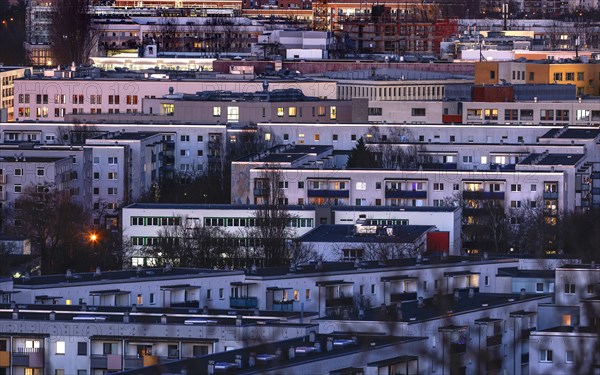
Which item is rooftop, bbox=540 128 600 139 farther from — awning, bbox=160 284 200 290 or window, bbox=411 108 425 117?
awning, bbox=160 284 200 290

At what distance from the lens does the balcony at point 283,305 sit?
1086 inches

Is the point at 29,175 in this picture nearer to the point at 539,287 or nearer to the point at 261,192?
the point at 261,192

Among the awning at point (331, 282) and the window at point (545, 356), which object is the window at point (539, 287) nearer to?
the awning at point (331, 282)

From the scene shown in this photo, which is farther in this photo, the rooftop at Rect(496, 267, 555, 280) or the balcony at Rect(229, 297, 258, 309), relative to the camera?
the rooftop at Rect(496, 267, 555, 280)

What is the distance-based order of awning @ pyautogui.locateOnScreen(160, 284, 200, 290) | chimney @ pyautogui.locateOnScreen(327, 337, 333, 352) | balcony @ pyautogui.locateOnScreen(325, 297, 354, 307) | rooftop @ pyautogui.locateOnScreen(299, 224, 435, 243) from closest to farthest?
chimney @ pyautogui.locateOnScreen(327, 337, 333, 352) < awning @ pyautogui.locateOnScreen(160, 284, 200, 290) < balcony @ pyautogui.locateOnScreen(325, 297, 354, 307) < rooftop @ pyautogui.locateOnScreen(299, 224, 435, 243)

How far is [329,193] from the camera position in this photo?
40656 millimetres

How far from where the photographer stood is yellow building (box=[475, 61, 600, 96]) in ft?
192

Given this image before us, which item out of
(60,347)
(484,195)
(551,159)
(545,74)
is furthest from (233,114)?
(60,347)

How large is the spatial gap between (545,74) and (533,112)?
22.0 ft

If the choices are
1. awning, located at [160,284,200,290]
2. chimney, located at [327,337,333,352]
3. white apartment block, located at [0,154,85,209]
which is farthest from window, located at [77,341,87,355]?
white apartment block, located at [0,154,85,209]

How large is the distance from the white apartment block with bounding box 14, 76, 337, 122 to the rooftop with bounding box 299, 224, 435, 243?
21.1m

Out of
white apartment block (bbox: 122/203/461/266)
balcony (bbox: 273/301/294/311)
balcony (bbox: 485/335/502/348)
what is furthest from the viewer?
white apartment block (bbox: 122/203/461/266)

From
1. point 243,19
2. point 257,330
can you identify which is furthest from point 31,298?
point 243,19

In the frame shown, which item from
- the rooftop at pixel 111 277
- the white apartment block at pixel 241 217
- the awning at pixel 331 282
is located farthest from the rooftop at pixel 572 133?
the rooftop at pixel 111 277
